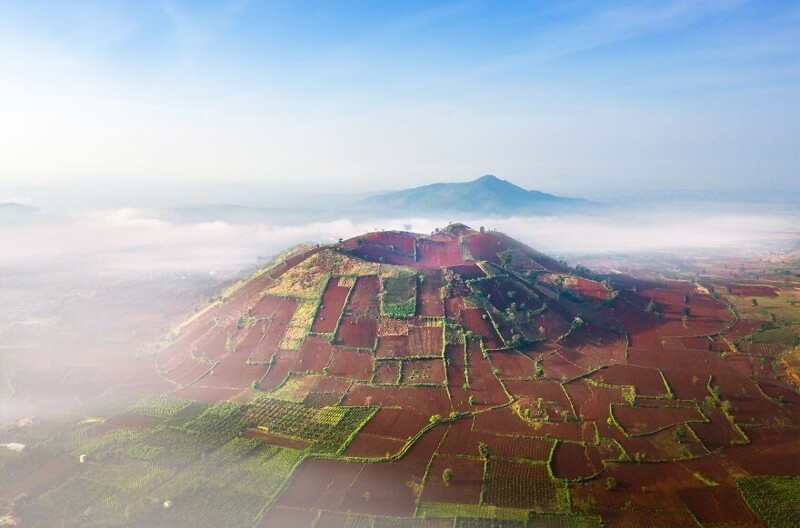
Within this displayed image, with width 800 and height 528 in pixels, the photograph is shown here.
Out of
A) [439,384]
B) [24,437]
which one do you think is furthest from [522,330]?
[24,437]

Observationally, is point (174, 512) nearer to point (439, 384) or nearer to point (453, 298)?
point (439, 384)

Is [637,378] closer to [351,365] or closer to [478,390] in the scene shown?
[478,390]

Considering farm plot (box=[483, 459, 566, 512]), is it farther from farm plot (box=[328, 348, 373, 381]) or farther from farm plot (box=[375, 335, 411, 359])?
farm plot (box=[375, 335, 411, 359])

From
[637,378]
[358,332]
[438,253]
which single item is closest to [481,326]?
[358,332]

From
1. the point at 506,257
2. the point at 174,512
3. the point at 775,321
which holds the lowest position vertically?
the point at 174,512

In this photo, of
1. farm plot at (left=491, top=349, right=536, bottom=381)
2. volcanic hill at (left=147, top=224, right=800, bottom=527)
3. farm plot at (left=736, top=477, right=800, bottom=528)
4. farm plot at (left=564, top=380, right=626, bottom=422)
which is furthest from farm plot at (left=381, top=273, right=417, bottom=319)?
farm plot at (left=736, top=477, right=800, bottom=528)

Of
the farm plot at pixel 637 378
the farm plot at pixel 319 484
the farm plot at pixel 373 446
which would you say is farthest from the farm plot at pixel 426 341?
the farm plot at pixel 319 484

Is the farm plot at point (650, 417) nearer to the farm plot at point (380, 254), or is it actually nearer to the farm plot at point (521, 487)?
the farm plot at point (521, 487)
